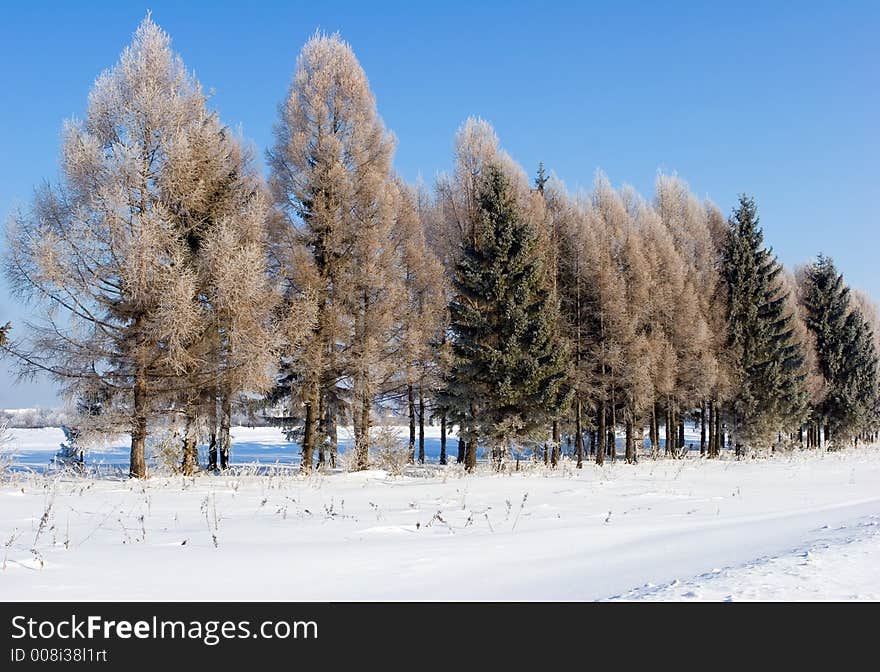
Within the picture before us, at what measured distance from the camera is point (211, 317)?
14.5m

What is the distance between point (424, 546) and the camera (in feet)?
18.9

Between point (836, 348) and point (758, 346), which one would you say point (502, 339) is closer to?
point (758, 346)

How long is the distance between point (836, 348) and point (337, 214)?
36846mm

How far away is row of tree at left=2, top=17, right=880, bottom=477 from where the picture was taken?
13617 mm

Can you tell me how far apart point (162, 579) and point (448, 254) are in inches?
784

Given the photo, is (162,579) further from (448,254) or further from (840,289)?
(840,289)

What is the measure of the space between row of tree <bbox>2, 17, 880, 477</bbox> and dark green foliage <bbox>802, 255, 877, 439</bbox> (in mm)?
10319

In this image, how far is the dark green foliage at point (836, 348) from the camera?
40.4m

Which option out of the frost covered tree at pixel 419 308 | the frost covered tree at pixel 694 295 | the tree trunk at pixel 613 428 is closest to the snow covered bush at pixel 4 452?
the frost covered tree at pixel 419 308

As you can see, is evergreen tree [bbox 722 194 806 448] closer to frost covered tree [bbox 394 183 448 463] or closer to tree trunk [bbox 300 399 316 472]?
frost covered tree [bbox 394 183 448 463]

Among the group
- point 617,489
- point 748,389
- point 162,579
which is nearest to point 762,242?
point 748,389
